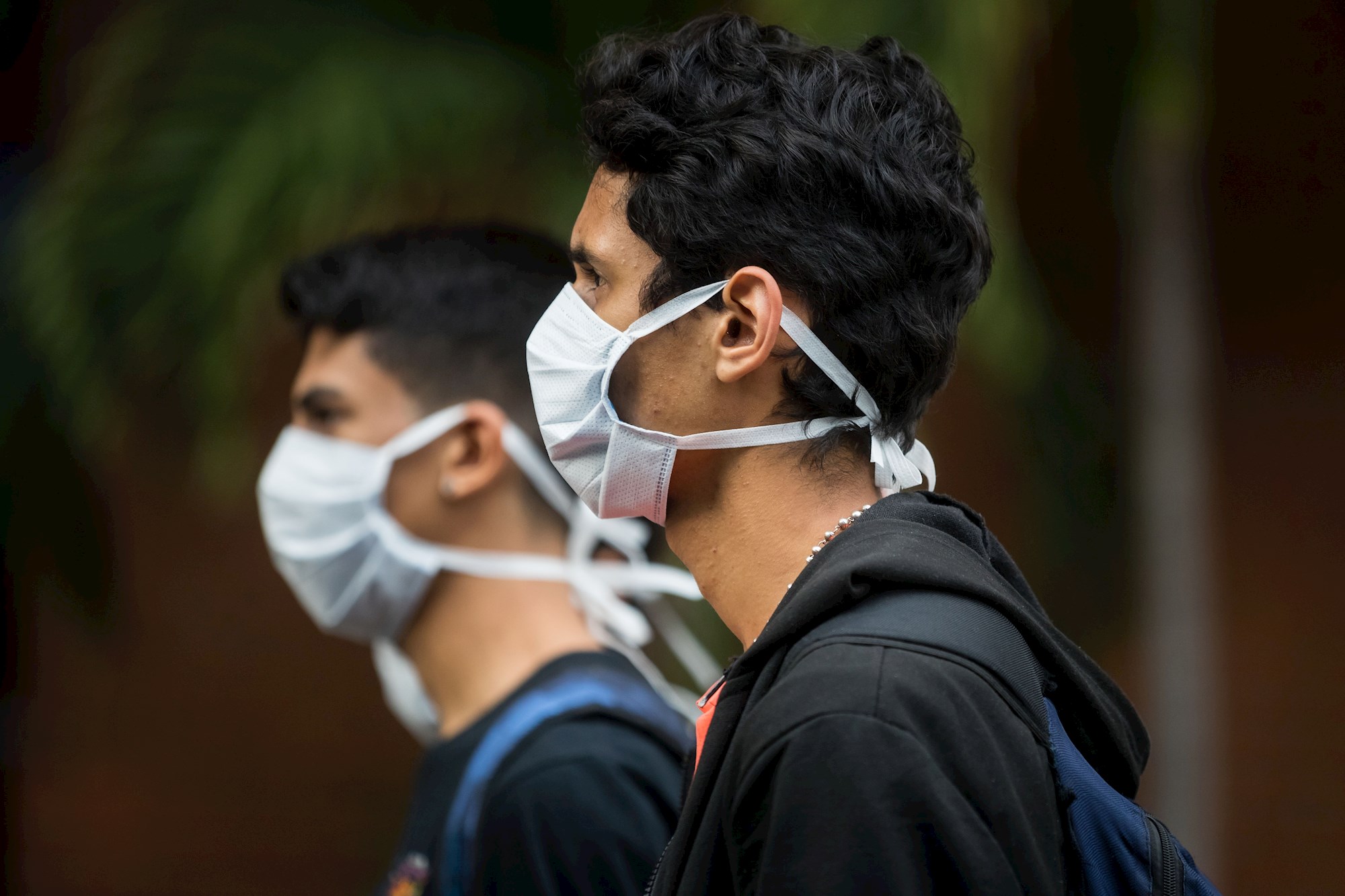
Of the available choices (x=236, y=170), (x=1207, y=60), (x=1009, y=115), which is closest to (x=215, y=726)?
(x=236, y=170)

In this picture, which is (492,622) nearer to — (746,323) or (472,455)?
(472,455)

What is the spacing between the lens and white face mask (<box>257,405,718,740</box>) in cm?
258

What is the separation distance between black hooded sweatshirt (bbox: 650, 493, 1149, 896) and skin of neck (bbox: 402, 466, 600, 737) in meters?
1.22

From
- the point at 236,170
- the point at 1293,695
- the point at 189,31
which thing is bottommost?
the point at 1293,695

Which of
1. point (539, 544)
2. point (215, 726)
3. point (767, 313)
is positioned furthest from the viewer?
point (215, 726)

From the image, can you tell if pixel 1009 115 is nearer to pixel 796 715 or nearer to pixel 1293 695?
pixel 1293 695

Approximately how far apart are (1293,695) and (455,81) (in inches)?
156

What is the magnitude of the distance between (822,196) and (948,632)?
56 cm

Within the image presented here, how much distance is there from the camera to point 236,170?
3920 millimetres

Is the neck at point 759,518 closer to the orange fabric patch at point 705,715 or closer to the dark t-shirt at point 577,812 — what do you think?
the orange fabric patch at point 705,715

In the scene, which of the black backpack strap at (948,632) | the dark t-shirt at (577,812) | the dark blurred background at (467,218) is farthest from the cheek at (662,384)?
the dark blurred background at (467,218)

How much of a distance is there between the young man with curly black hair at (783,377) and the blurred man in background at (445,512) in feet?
2.66

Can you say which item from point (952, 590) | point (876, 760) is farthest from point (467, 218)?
point (876, 760)

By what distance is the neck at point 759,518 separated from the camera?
1.44 meters
